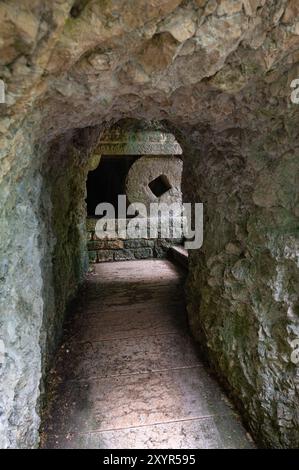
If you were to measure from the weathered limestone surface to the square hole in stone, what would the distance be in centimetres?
317

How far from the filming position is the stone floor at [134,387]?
1.96 meters

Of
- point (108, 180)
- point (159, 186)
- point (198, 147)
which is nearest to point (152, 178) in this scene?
point (159, 186)

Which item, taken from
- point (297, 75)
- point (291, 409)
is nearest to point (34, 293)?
point (291, 409)

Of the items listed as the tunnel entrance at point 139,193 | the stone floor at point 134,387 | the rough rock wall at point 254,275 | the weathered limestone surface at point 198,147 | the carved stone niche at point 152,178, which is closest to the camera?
the weathered limestone surface at point 198,147

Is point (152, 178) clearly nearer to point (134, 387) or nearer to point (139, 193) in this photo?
point (139, 193)

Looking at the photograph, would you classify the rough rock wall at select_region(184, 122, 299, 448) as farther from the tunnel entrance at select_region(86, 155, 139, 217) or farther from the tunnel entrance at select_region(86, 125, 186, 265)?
Answer: the tunnel entrance at select_region(86, 155, 139, 217)

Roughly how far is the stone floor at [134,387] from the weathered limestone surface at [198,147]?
190 mm

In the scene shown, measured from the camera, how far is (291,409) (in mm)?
1710

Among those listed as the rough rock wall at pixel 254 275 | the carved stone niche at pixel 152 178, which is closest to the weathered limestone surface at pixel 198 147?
the rough rock wall at pixel 254 275

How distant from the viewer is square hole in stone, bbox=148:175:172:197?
19.2 ft

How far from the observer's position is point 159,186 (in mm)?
6074

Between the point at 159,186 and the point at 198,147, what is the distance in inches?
145

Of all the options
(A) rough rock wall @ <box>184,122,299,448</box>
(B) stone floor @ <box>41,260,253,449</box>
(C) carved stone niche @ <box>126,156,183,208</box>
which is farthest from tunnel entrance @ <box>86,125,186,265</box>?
(A) rough rock wall @ <box>184,122,299,448</box>

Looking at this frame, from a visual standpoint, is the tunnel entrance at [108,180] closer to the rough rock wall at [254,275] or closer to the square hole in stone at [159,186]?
the square hole in stone at [159,186]
